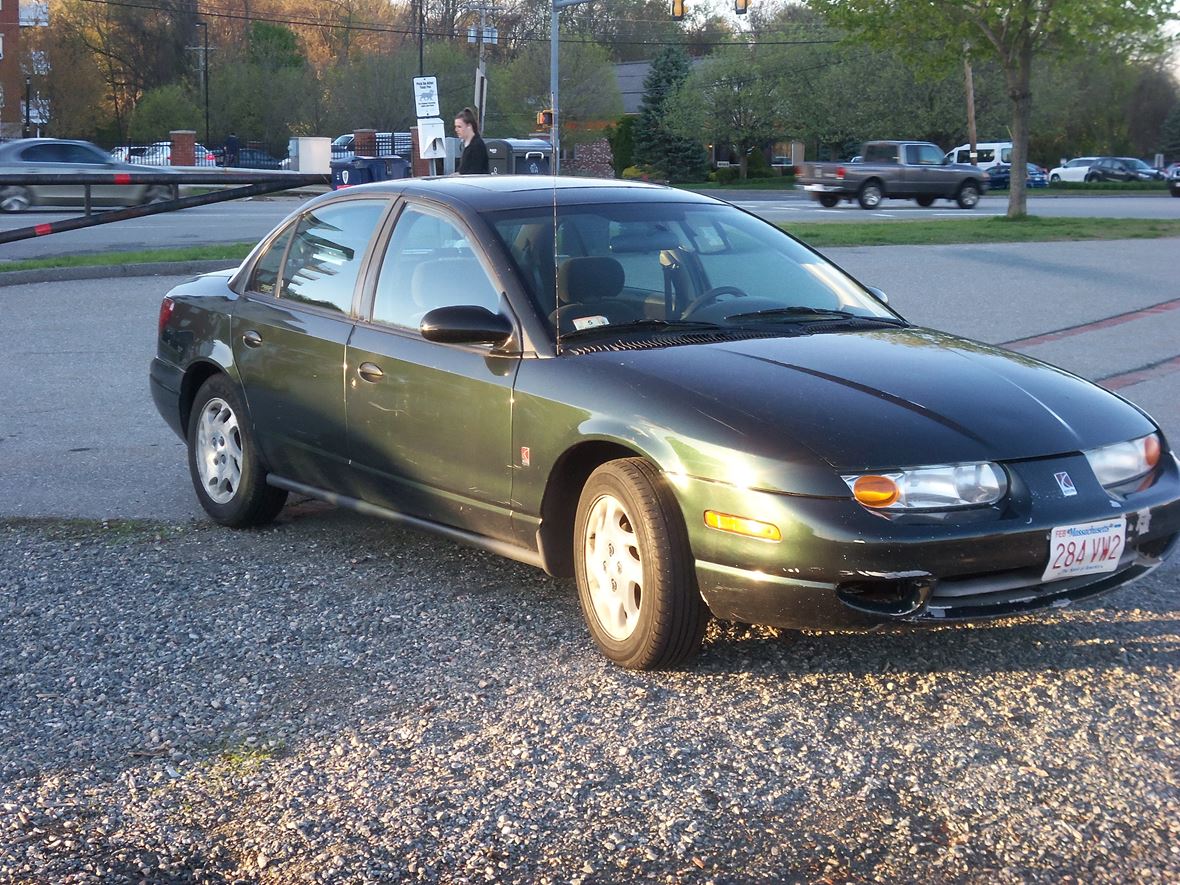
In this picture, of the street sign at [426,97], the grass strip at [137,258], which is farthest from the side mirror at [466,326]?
the street sign at [426,97]

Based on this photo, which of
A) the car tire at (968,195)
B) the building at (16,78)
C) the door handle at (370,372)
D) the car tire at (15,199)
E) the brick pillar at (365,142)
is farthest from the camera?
the building at (16,78)

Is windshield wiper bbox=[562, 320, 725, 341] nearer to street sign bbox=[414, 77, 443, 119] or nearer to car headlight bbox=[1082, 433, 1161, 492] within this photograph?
car headlight bbox=[1082, 433, 1161, 492]

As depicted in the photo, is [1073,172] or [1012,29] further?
[1073,172]

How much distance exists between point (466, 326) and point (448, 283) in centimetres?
52

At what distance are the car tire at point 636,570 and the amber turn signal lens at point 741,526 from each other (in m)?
A: 0.14

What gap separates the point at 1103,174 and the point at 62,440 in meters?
64.7

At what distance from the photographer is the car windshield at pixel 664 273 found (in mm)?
5098

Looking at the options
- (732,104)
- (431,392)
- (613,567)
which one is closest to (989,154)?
(732,104)

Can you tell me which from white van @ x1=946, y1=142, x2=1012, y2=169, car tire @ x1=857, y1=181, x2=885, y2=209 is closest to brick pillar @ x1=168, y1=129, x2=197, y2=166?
car tire @ x1=857, y1=181, x2=885, y2=209

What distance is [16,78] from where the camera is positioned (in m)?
79.2

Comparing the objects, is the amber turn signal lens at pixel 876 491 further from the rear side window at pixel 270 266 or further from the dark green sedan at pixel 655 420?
the rear side window at pixel 270 266

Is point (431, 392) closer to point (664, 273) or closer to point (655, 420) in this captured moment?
point (664, 273)

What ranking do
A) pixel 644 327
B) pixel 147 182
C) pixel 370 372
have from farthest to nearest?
pixel 147 182
pixel 370 372
pixel 644 327

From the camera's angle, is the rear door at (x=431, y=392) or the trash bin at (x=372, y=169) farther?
the trash bin at (x=372, y=169)
